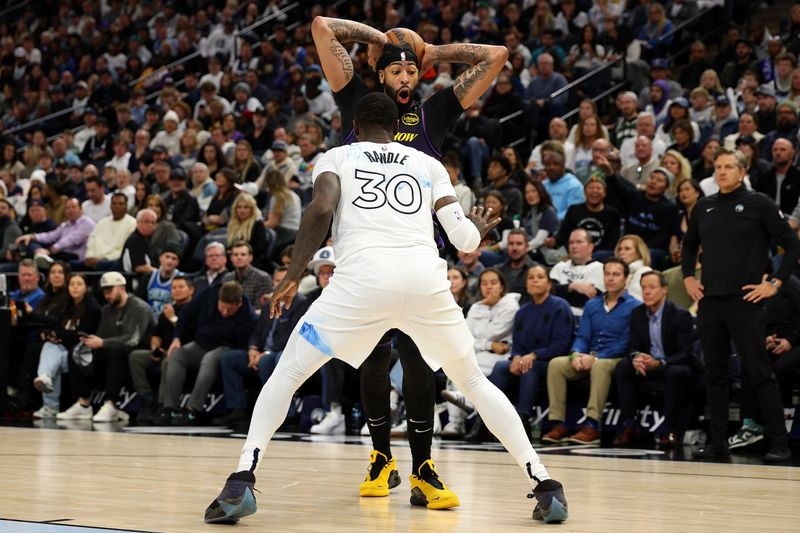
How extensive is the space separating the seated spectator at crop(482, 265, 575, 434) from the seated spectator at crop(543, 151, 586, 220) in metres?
2.61

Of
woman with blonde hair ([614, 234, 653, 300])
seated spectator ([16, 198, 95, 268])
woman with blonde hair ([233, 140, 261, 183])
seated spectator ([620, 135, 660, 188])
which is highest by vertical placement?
woman with blonde hair ([233, 140, 261, 183])

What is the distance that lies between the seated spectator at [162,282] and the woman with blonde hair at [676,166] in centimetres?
511

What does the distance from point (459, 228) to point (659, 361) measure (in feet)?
14.9

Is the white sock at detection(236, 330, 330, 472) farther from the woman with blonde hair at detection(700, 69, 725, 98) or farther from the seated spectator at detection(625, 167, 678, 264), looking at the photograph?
the woman with blonde hair at detection(700, 69, 725, 98)

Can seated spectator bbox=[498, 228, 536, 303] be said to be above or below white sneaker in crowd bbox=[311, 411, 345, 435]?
above

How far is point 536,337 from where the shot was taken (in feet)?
29.9

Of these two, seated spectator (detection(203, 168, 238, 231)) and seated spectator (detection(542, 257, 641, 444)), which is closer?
seated spectator (detection(542, 257, 641, 444))

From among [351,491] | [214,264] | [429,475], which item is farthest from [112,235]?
[429,475]

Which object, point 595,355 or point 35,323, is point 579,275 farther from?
point 35,323

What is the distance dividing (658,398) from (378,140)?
4890mm

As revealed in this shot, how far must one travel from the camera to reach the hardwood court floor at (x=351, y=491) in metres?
4.24

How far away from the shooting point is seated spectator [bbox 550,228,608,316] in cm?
972

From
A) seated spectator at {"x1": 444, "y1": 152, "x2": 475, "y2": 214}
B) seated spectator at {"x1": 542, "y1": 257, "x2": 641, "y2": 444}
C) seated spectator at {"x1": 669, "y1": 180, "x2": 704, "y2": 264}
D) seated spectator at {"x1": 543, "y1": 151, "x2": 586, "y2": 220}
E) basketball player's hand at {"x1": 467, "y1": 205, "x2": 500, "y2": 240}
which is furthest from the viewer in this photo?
seated spectator at {"x1": 543, "y1": 151, "x2": 586, "y2": 220}

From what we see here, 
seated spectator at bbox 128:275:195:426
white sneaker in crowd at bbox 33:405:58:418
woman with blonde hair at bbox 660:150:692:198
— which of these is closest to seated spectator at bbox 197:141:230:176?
seated spectator at bbox 128:275:195:426
